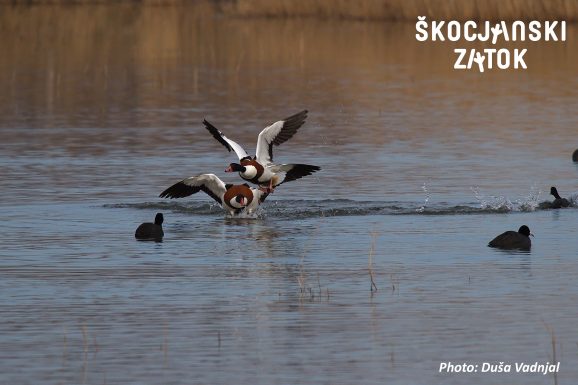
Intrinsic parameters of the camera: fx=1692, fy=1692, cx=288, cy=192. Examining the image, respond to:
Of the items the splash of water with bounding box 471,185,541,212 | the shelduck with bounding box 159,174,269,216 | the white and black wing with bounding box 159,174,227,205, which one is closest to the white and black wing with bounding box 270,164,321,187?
the shelduck with bounding box 159,174,269,216

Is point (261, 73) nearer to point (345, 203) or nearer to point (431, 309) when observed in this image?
point (345, 203)

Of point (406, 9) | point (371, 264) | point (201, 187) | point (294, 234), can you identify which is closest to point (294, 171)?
point (201, 187)

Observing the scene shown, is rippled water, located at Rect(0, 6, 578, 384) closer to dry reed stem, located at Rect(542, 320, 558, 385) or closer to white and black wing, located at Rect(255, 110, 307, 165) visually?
dry reed stem, located at Rect(542, 320, 558, 385)

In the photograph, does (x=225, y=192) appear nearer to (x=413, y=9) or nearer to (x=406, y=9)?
(x=413, y=9)

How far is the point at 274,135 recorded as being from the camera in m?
21.0

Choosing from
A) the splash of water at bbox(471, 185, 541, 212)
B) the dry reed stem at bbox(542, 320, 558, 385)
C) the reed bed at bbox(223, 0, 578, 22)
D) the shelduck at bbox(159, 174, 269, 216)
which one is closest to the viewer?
the dry reed stem at bbox(542, 320, 558, 385)

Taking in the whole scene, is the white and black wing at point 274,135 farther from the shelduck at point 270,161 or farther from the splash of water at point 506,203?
the splash of water at point 506,203

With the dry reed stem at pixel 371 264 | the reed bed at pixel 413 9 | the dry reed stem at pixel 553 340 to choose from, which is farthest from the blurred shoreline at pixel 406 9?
the dry reed stem at pixel 553 340

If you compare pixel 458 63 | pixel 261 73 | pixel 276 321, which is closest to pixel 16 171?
pixel 276 321

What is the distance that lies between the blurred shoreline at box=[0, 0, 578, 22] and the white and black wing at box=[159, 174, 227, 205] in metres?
31.0

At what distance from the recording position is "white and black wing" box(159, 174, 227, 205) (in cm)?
Result: 2042

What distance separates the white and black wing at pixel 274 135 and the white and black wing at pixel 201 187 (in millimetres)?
760

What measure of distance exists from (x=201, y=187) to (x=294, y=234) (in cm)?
203

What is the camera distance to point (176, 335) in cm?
1283
